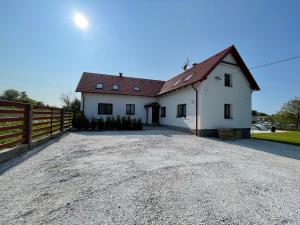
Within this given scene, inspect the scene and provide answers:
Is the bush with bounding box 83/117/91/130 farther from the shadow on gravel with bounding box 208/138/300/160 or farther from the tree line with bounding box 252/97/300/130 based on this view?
the tree line with bounding box 252/97/300/130

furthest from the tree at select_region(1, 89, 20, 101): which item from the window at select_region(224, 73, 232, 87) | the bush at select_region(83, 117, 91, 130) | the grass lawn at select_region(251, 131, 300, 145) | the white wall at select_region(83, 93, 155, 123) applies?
the grass lawn at select_region(251, 131, 300, 145)

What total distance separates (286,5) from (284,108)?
33231 mm

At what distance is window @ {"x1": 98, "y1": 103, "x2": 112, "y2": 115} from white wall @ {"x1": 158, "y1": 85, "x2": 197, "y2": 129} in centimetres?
581

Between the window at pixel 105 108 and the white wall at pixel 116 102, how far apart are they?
0.33 m

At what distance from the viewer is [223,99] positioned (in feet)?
37.3

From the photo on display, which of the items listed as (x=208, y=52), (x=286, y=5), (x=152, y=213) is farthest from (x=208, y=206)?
(x=208, y=52)

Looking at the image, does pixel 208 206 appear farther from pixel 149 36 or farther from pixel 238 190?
pixel 149 36

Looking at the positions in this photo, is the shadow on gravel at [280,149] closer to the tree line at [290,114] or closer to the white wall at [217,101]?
the white wall at [217,101]

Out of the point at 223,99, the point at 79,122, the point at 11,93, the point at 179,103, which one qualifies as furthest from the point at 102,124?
the point at 11,93

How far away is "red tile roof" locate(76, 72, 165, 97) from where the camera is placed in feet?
53.4

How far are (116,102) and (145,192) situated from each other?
14.9 m

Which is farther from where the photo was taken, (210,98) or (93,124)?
(93,124)

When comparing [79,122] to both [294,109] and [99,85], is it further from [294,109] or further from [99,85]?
[294,109]

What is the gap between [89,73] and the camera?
18.2 meters
